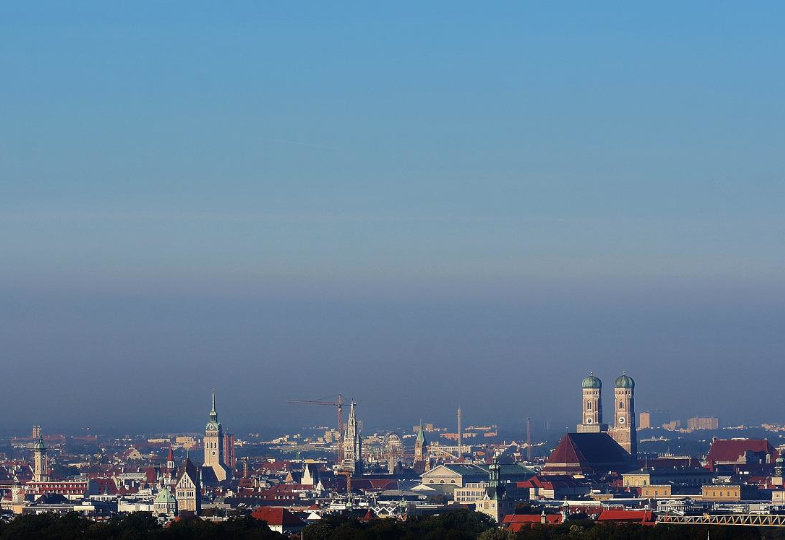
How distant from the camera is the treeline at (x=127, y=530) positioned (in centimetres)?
8906

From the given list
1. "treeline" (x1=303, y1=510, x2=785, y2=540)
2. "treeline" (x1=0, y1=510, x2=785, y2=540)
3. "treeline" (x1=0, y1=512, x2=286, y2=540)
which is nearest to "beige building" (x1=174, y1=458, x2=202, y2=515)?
"treeline" (x1=303, y1=510, x2=785, y2=540)

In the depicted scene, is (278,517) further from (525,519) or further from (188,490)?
(188,490)

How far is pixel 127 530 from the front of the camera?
91562 mm

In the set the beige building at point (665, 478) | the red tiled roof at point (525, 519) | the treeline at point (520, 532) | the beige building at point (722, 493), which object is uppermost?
the beige building at point (665, 478)

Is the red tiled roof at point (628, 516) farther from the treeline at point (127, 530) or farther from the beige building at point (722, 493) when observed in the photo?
the beige building at point (722, 493)

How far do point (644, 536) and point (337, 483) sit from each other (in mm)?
103665

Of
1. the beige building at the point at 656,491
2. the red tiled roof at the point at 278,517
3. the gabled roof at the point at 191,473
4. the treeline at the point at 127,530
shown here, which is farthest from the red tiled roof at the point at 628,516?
the beige building at the point at 656,491

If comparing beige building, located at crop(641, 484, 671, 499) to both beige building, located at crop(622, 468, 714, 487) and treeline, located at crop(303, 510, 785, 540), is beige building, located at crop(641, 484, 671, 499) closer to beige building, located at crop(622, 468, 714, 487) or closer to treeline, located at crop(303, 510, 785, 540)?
beige building, located at crop(622, 468, 714, 487)

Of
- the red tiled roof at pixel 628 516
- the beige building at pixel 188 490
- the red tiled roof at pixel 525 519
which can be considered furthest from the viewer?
the beige building at pixel 188 490

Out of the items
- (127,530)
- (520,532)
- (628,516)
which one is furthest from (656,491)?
(127,530)

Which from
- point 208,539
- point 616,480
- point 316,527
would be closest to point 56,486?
point 616,480

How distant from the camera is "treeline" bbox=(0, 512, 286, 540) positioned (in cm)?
8906

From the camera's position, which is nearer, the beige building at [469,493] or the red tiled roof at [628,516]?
the red tiled roof at [628,516]

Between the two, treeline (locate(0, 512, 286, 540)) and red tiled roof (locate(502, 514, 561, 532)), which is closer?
treeline (locate(0, 512, 286, 540))
